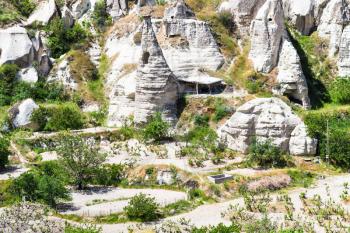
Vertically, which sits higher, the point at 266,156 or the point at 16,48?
the point at 16,48

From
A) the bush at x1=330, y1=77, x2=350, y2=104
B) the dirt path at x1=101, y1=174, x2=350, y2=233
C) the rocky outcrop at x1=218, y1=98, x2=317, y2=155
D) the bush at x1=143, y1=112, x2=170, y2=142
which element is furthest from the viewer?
the bush at x1=330, y1=77, x2=350, y2=104

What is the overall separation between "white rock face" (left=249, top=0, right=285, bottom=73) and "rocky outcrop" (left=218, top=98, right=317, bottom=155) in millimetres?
7708

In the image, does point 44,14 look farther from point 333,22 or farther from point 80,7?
point 333,22

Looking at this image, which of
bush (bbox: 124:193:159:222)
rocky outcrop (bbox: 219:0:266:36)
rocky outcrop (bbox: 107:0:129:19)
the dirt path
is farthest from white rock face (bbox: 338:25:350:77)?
bush (bbox: 124:193:159:222)

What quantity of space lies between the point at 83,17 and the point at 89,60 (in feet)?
23.2

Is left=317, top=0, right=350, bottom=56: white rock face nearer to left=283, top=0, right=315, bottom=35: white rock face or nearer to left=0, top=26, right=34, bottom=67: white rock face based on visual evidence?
left=283, top=0, right=315, bottom=35: white rock face

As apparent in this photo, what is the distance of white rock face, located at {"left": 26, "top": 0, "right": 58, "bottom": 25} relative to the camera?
55.5 meters

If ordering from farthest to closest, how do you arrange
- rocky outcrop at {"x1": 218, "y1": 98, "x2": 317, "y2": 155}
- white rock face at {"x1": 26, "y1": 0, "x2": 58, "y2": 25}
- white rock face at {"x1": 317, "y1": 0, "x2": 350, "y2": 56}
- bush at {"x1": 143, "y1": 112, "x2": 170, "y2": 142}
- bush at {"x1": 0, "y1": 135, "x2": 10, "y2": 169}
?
white rock face at {"x1": 26, "y1": 0, "x2": 58, "y2": 25}
white rock face at {"x1": 317, "y1": 0, "x2": 350, "y2": 56}
bush at {"x1": 143, "y1": 112, "x2": 170, "y2": 142}
rocky outcrop at {"x1": 218, "y1": 98, "x2": 317, "y2": 155}
bush at {"x1": 0, "y1": 135, "x2": 10, "y2": 169}

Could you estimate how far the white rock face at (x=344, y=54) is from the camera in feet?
Answer: 159

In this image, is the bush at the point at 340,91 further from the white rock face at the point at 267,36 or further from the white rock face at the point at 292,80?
A: the white rock face at the point at 267,36

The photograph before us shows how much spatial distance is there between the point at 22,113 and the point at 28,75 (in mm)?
6248

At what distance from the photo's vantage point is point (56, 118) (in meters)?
44.0

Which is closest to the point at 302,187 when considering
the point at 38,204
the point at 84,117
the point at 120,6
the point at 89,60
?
the point at 38,204

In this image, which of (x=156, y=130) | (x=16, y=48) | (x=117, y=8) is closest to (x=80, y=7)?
(x=117, y=8)
